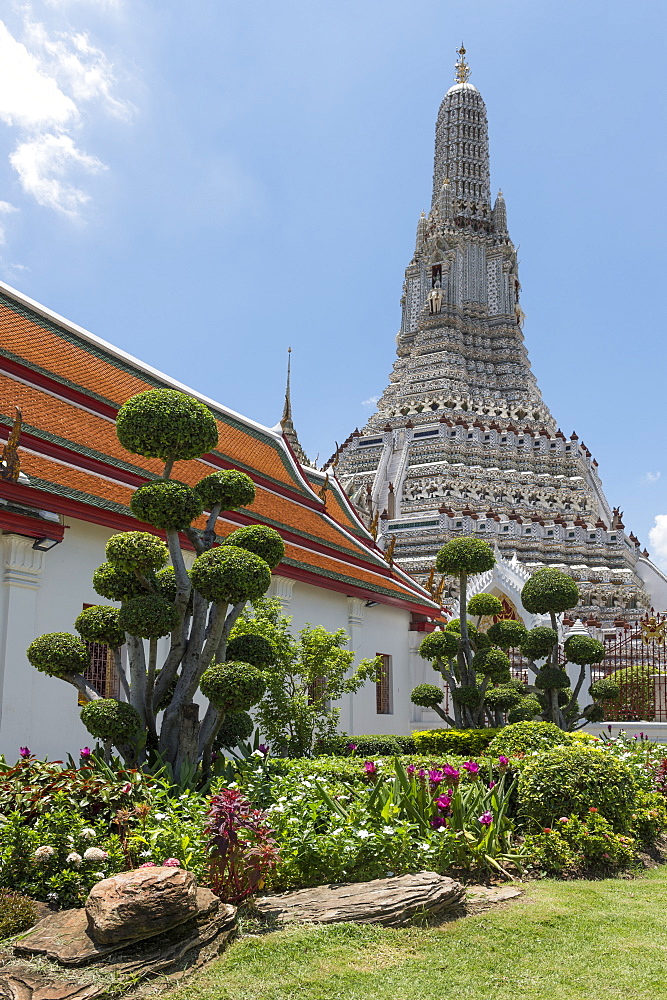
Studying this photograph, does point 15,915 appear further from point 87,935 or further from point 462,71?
point 462,71

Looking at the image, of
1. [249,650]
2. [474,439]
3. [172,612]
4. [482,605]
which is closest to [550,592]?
[482,605]

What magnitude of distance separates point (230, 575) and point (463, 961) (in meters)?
3.35

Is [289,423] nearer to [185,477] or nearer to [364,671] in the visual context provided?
[185,477]

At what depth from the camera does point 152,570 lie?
25.4ft

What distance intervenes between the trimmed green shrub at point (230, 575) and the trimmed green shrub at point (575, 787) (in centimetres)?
306

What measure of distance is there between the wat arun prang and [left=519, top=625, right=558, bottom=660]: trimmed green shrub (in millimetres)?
8542

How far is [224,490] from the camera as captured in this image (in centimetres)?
818

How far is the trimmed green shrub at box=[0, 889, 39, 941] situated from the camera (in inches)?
203

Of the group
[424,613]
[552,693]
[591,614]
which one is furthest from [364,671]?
[591,614]

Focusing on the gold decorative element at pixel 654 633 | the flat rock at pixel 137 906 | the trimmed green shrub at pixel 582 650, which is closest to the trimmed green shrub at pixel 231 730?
the flat rock at pixel 137 906

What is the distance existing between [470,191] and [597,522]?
21.6 meters

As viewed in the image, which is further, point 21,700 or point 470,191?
point 470,191

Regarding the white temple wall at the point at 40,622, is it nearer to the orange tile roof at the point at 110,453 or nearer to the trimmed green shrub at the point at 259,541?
the orange tile roof at the point at 110,453

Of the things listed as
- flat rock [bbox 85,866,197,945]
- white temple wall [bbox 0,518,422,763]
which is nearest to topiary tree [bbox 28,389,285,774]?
white temple wall [bbox 0,518,422,763]
